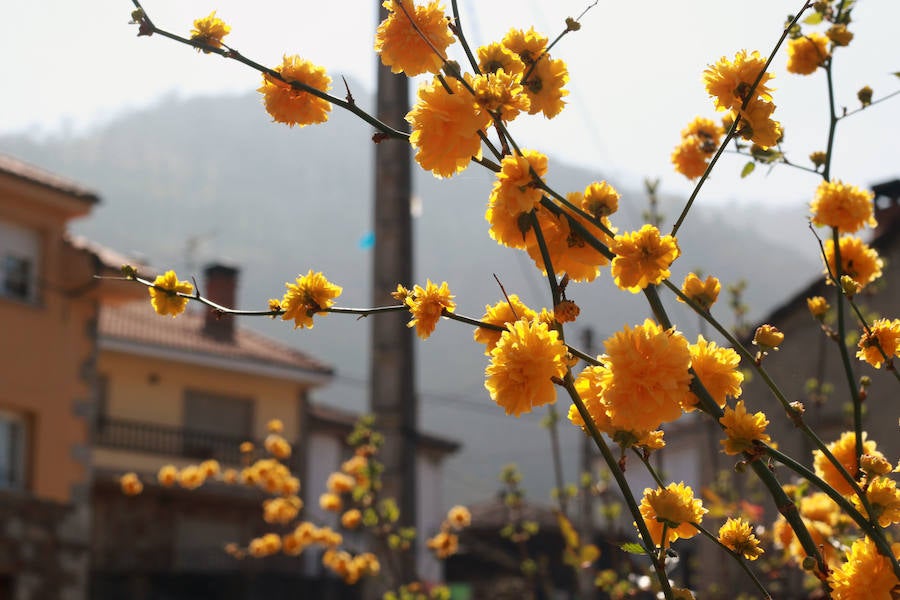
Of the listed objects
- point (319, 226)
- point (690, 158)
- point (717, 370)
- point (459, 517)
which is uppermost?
point (319, 226)

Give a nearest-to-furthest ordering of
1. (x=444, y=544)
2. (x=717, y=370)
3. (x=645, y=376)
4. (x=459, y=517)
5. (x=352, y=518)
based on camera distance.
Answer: (x=645, y=376) < (x=717, y=370) < (x=352, y=518) < (x=444, y=544) < (x=459, y=517)

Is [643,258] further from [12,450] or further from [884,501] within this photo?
[12,450]

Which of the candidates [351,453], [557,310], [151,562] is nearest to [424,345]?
[351,453]

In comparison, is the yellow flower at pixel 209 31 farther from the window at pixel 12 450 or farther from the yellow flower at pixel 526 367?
the window at pixel 12 450

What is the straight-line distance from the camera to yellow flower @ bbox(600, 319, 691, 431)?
1.73 meters

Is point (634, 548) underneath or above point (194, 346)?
underneath

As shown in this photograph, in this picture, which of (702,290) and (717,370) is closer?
(717,370)

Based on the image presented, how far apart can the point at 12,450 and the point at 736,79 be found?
1484cm

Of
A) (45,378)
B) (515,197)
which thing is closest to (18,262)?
(45,378)

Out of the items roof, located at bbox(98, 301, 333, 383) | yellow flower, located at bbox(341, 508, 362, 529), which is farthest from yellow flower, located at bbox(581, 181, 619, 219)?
roof, located at bbox(98, 301, 333, 383)

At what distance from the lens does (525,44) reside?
7.05 ft

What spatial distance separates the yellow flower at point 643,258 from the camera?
6.05 feet

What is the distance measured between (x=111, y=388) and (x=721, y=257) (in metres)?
52.9

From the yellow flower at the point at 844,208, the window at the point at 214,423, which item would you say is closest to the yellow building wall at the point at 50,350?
the window at the point at 214,423
